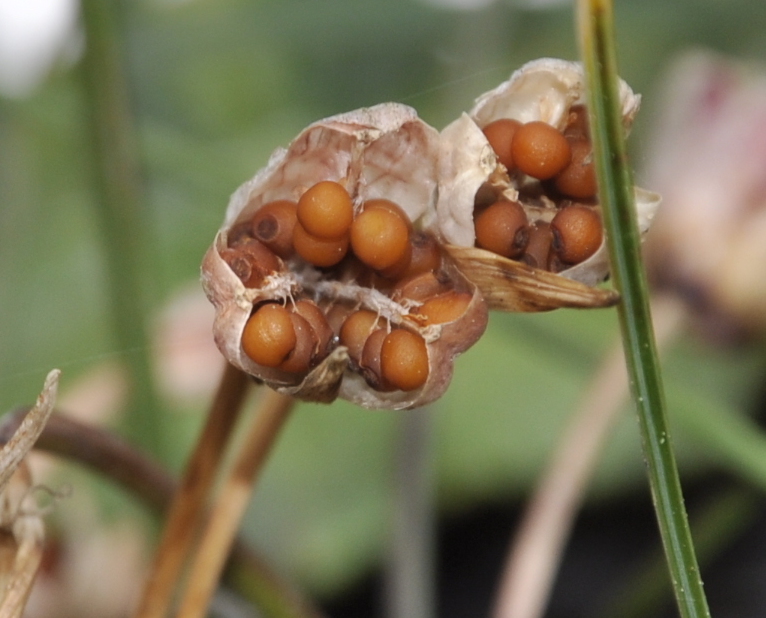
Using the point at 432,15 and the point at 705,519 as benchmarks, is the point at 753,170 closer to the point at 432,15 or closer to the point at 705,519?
the point at 705,519

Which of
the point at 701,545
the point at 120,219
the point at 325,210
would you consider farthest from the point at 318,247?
the point at 701,545

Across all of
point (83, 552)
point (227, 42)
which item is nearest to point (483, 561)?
point (83, 552)

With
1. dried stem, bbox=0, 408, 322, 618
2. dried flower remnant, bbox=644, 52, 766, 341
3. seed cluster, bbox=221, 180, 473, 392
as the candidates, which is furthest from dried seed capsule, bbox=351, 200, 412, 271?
dried flower remnant, bbox=644, 52, 766, 341

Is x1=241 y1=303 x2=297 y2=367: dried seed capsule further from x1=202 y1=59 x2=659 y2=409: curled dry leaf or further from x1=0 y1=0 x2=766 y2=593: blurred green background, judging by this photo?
x1=0 y1=0 x2=766 y2=593: blurred green background

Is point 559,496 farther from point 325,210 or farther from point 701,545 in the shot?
point 325,210

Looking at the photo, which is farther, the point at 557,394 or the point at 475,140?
the point at 557,394

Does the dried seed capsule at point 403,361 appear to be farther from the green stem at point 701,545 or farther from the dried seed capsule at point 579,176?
the green stem at point 701,545
